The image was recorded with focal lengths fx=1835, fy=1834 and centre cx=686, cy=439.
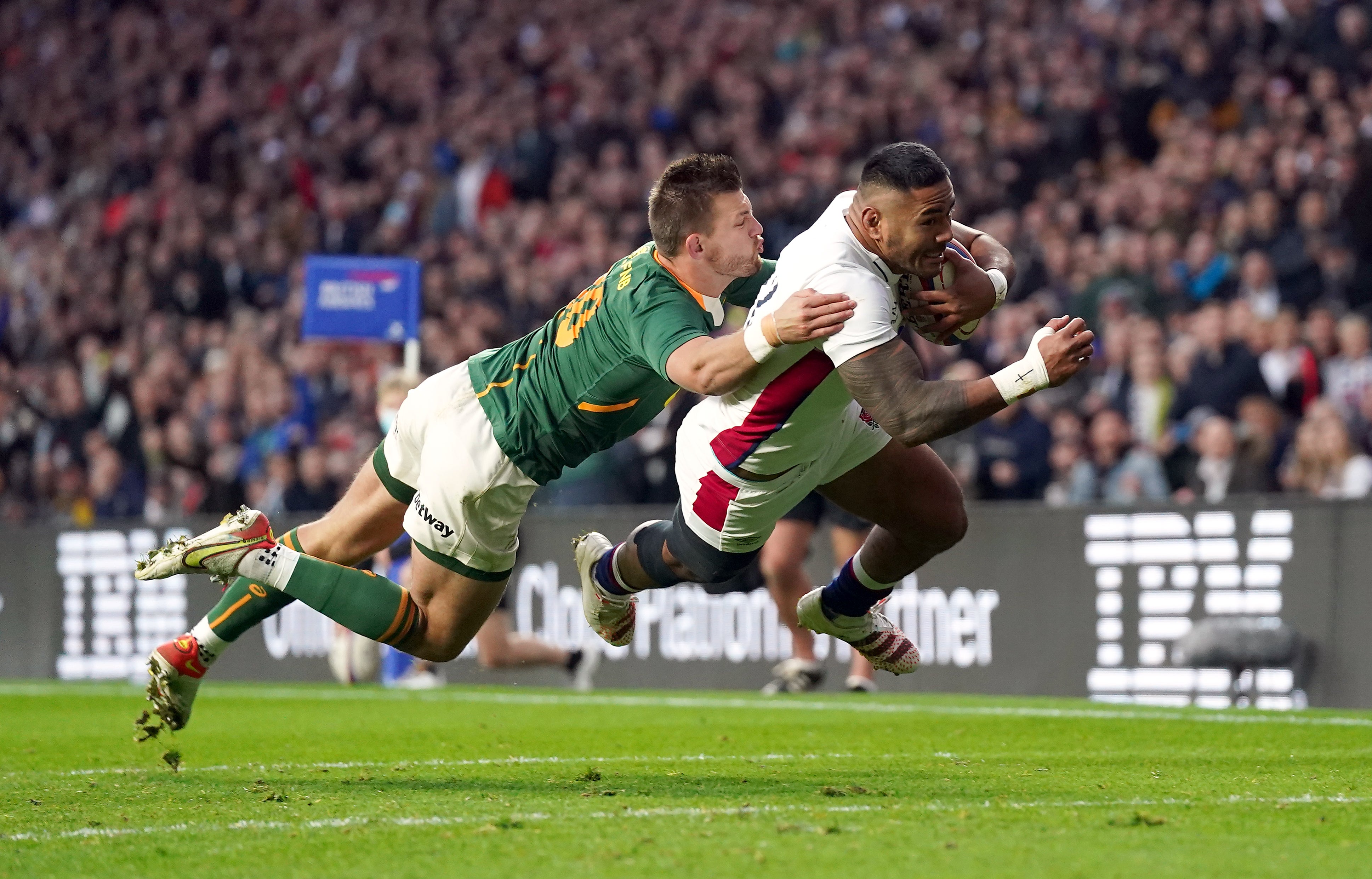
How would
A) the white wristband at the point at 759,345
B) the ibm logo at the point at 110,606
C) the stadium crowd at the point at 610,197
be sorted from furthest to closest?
the ibm logo at the point at 110,606, the stadium crowd at the point at 610,197, the white wristband at the point at 759,345

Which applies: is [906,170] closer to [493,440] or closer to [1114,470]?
[493,440]

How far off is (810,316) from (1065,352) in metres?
0.77

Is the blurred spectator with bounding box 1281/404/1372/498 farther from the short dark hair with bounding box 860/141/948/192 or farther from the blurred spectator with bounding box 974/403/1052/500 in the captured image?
the short dark hair with bounding box 860/141/948/192

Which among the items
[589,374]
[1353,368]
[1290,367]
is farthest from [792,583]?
[589,374]

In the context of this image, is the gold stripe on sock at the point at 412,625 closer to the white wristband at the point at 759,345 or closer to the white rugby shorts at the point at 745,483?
the white rugby shorts at the point at 745,483

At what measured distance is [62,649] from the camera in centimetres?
1647

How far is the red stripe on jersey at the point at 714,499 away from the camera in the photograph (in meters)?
6.30

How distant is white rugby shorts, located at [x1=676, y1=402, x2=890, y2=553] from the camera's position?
6266mm

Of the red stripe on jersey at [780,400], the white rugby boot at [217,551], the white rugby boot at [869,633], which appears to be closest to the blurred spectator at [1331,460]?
the white rugby boot at [869,633]

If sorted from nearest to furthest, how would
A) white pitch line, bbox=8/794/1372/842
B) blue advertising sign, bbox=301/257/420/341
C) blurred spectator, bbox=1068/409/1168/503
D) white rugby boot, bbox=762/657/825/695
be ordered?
white pitch line, bbox=8/794/1372/842 → white rugby boot, bbox=762/657/825/695 → blurred spectator, bbox=1068/409/1168/503 → blue advertising sign, bbox=301/257/420/341

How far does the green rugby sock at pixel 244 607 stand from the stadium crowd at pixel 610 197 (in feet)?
21.5

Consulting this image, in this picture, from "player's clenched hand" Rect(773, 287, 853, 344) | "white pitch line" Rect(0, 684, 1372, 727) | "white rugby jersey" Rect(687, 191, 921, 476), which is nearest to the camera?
"player's clenched hand" Rect(773, 287, 853, 344)

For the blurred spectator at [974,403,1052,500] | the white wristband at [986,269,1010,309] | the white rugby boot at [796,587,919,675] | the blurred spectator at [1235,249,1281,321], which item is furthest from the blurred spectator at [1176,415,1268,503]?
the white wristband at [986,269,1010,309]

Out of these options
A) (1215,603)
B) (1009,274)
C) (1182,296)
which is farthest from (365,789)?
(1182,296)
